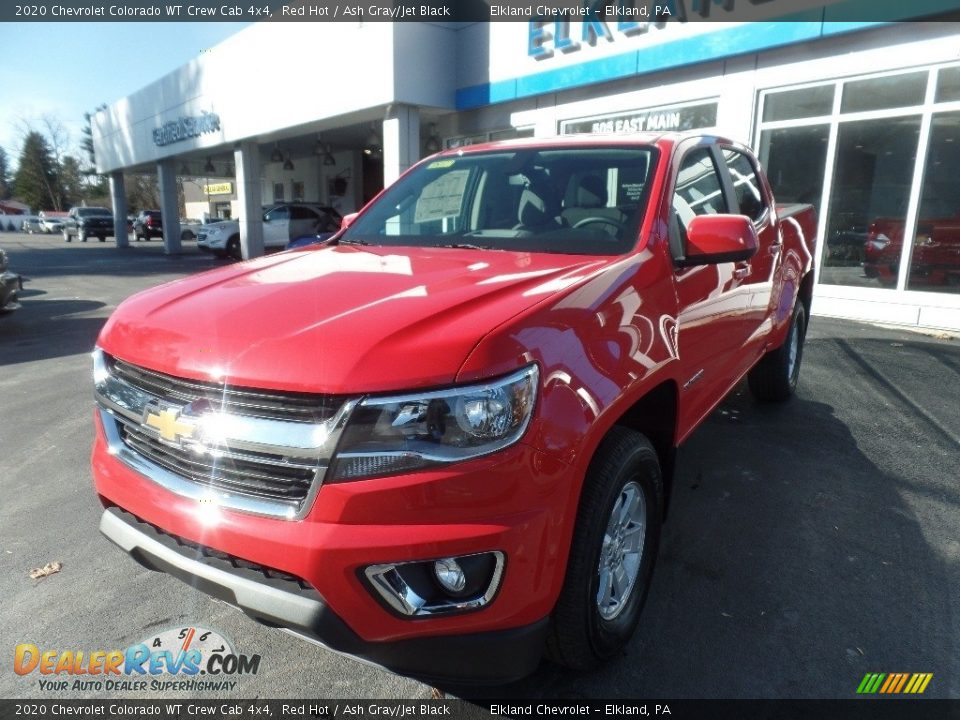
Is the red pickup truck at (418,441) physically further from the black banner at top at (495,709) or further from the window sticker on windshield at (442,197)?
the window sticker on windshield at (442,197)

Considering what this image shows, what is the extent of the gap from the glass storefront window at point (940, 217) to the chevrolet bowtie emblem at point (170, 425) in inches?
354

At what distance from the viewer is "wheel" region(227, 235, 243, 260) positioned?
20.4 m

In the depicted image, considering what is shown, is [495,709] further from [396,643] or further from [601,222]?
[601,222]

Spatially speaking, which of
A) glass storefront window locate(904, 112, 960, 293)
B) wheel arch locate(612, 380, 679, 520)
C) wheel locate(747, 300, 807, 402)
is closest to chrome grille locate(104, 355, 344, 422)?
wheel arch locate(612, 380, 679, 520)

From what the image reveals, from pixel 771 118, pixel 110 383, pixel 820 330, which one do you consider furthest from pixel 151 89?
pixel 110 383

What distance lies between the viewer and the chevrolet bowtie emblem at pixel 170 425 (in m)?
1.81

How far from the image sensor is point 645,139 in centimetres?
301

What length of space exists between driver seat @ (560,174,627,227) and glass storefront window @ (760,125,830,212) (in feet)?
24.7

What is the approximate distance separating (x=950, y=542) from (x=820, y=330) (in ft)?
17.7

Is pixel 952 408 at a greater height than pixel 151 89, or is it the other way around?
pixel 151 89

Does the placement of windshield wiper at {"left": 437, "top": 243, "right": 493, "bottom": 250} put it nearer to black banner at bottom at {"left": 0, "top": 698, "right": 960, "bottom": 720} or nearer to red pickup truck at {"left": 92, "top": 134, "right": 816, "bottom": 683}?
red pickup truck at {"left": 92, "top": 134, "right": 816, "bottom": 683}

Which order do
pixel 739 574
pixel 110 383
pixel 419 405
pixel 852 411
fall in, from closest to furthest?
1. pixel 419 405
2. pixel 110 383
3. pixel 739 574
4. pixel 852 411

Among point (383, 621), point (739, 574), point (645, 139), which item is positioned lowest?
point (739, 574)

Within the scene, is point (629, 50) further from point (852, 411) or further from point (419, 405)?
point (419, 405)
